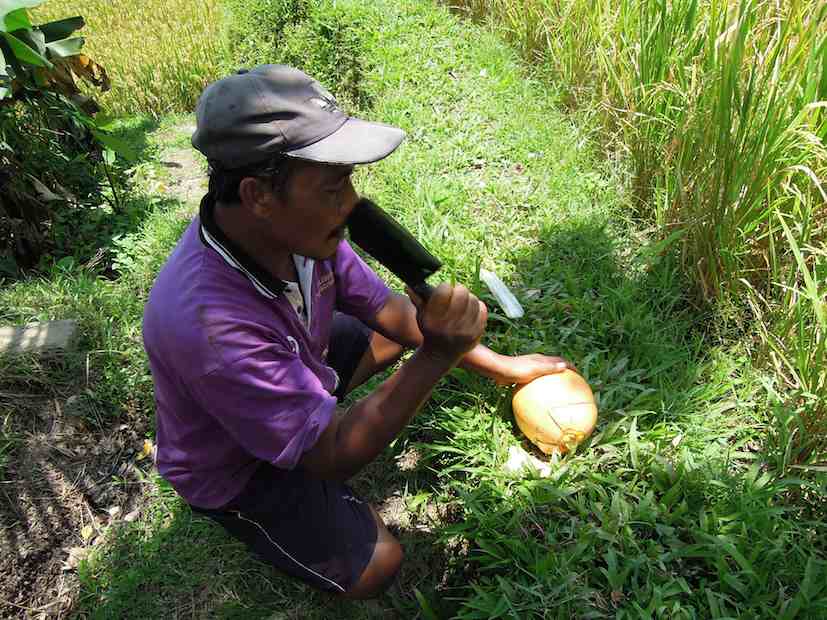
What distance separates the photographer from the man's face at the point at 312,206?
1.42 meters

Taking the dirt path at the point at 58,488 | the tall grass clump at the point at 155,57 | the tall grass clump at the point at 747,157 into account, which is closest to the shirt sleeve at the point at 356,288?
the dirt path at the point at 58,488

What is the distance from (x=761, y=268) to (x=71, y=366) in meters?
2.93

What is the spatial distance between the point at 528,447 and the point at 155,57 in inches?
216

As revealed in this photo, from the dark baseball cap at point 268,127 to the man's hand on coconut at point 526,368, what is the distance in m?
1.06

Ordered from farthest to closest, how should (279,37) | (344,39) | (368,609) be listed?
(279,37) < (344,39) < (368,609)

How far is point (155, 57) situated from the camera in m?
5.90

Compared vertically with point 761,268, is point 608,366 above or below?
below

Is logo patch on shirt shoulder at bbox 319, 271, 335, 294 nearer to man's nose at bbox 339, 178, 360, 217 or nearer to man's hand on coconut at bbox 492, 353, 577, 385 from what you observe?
man's nose at bbox 339, 178, 360, 217

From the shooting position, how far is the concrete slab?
2695 millimetres

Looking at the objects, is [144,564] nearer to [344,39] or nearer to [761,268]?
[761,268]

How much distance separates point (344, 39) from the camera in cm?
525

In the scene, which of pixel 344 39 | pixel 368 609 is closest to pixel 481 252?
pixel 368 609

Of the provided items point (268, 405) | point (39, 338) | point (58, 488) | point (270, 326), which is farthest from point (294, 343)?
point (39, 338)

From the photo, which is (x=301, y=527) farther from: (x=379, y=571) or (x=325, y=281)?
(x=325, y=281)
